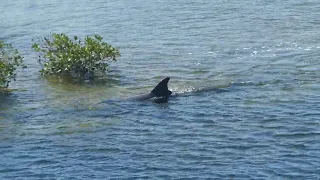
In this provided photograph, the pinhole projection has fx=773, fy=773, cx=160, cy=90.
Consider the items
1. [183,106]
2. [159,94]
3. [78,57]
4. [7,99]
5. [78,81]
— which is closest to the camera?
[183,106]

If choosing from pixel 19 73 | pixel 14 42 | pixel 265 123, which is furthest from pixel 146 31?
pixel 265 123

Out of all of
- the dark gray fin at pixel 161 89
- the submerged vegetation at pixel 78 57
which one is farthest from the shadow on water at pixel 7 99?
the dark gray fin at pixel 161 89

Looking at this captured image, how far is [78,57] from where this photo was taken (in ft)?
111

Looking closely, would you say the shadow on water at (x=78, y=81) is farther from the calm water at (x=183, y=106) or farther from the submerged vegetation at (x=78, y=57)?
the submerged vegetation at (x=78, y=57)

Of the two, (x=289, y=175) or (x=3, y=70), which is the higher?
(x=3, y=70)

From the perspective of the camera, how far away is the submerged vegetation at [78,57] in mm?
33844

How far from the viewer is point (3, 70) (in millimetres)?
32500

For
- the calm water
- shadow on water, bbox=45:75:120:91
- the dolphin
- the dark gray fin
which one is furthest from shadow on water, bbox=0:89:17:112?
the dark gray fin

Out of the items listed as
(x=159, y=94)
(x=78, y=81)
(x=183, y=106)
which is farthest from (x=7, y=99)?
(x=183, y=106)

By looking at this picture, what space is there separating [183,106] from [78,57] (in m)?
6.78

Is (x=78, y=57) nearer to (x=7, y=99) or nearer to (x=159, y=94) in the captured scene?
(x=7, y=99)

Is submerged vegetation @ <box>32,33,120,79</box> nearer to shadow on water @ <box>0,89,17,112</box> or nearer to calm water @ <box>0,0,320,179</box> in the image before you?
calm water @ <box>0,0,320,179</box>

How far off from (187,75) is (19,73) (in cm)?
827

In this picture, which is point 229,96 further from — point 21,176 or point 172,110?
point 21,176
